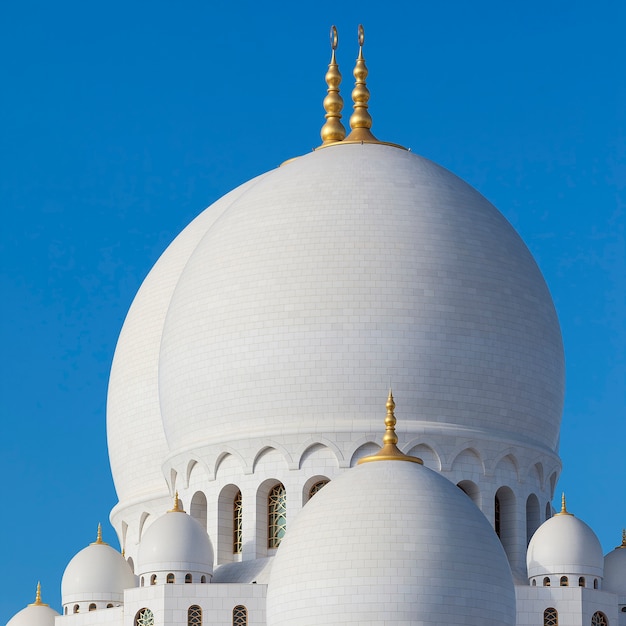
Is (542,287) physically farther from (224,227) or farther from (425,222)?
(224,227)

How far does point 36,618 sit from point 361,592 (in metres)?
14.1

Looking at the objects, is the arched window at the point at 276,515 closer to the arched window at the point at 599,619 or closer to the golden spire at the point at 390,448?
the golden spire at the point at 390,448

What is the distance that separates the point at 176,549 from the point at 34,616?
7.35m

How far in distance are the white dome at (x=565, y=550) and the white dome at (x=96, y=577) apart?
10.7 metres

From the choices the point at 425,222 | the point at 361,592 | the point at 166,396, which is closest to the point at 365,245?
the point at 425,222

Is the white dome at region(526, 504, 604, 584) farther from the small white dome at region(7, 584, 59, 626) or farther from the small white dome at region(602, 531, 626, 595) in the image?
the small white dome at region(7, 584, 59, 626)

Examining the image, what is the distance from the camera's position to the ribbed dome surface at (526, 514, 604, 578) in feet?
Result: 190

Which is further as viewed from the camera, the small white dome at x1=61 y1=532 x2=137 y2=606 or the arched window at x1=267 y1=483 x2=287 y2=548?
the small white dome at x1=61 y1=532 x2=137 y2=606

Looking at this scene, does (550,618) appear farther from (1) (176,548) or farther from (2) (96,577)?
(2) (96,577)

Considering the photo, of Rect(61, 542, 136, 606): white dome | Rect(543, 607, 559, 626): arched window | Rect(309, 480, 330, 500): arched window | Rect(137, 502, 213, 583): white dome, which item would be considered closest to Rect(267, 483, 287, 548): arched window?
Rect(309, 480, 330, 500): arched window

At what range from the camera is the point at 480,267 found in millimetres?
61094

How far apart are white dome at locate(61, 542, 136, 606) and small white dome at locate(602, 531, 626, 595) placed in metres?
12.3

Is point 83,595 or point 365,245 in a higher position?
point 365,245

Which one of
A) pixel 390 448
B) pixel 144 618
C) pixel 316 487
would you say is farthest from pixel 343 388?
pixel 144 618
